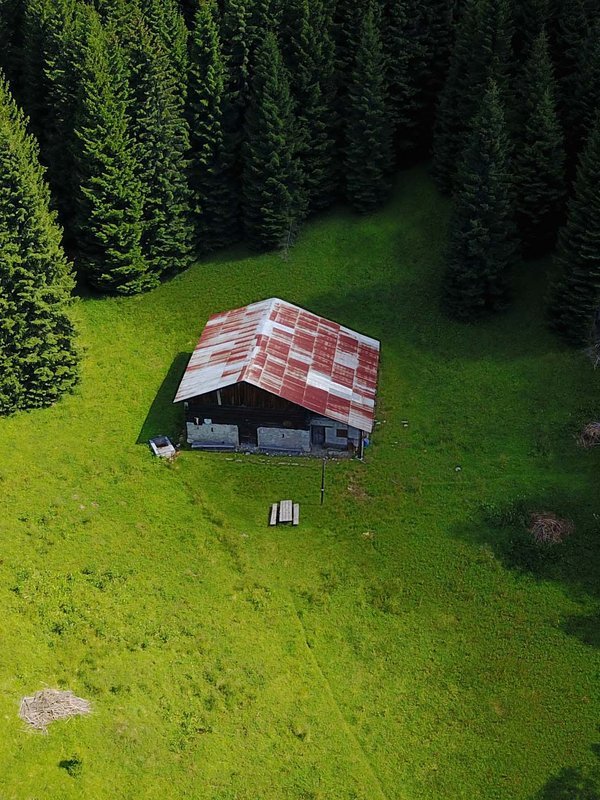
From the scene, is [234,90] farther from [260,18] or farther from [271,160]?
[271,160]

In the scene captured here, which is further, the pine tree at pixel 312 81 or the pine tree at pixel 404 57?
the pine tree at pixel 404 57

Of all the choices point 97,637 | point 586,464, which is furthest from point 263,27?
point 97,637

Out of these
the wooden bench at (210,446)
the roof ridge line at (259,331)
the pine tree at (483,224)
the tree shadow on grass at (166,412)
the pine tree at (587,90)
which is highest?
the pine tree at (587,90)

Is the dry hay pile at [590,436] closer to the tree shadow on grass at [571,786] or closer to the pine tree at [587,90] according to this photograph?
the tree shadow on grass at [571,786]

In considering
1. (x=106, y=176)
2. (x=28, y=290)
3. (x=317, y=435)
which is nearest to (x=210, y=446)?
(x=317, y=435)

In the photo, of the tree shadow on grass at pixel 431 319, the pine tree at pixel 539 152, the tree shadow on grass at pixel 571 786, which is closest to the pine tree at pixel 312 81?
the tree shadow on grass at pixel 431 319
